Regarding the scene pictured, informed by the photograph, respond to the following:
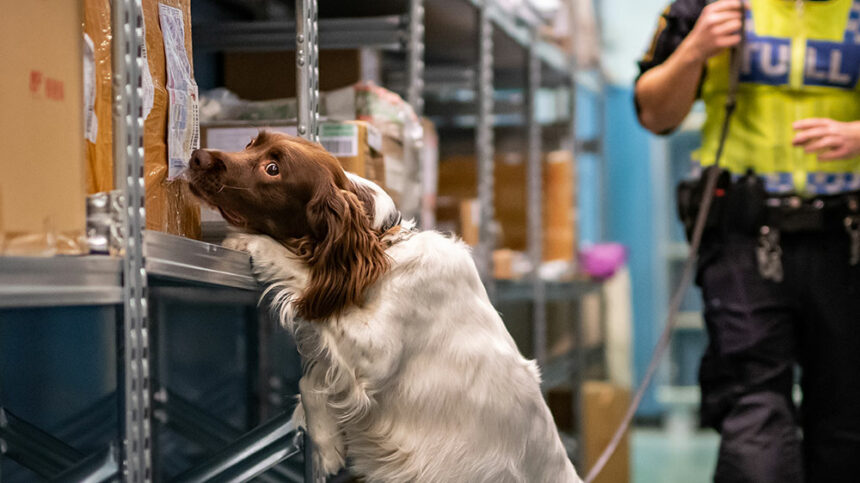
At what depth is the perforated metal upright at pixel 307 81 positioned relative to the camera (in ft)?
5.74

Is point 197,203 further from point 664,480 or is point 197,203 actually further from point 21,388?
point 664,480

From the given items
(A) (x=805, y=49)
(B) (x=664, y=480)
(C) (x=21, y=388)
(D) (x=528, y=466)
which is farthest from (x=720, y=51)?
(B) (x=664, y=480)

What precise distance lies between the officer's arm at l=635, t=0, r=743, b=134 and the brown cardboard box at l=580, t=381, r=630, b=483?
201 centimetres

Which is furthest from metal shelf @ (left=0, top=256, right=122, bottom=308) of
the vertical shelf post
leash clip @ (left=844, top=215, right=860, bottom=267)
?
leash clip @ (left=844, top=215, right=860, bottom=267)

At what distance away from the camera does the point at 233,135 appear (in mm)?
1836

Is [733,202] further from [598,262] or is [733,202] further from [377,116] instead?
[598,262]

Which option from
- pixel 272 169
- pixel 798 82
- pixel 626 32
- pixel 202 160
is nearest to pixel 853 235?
pixel 798 82

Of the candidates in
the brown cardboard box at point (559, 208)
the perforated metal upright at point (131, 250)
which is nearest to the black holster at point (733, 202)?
the perforated metal upright at point (131, 250)

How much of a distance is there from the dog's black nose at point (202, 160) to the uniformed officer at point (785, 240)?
40.9 inches

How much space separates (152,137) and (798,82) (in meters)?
1.31

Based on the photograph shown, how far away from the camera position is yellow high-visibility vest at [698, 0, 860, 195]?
6.61 ft

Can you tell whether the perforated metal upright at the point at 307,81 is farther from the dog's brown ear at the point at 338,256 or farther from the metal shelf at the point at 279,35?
the metal shelf at the point at 279,35

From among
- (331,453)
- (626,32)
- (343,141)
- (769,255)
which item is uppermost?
(626,32)

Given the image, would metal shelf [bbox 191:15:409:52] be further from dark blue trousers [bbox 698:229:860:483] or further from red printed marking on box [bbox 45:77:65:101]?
red printed marking on box [bbox 45:77:65:101]
